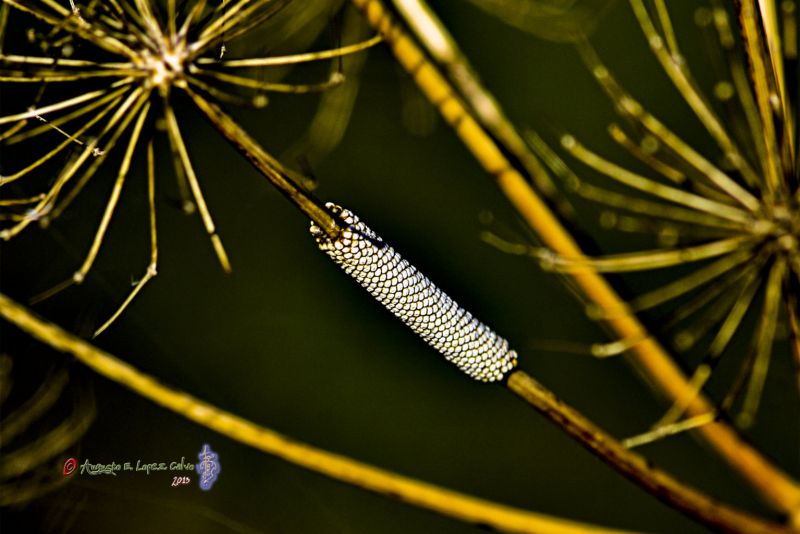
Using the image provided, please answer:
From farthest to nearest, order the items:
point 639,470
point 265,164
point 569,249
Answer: point 569,249, point 639,470, point 265,164

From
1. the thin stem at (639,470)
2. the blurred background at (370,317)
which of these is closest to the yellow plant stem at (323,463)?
the thin stem at (639,470)

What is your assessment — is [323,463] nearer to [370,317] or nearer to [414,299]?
[414,299]

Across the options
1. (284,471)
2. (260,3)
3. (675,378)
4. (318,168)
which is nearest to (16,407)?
(284,471)

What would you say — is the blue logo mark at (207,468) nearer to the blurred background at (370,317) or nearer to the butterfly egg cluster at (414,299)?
the blurred background at (370,317)

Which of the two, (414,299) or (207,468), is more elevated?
(414,299)

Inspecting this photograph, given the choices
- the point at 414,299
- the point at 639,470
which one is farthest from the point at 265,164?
the point at 639,470

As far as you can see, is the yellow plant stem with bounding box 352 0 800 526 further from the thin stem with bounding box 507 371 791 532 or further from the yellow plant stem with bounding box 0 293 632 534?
the yellow plant stem with bounding box 0 293 632 534

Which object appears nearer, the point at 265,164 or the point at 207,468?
the point at 265,164

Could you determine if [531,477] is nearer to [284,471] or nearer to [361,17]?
[284,471]
